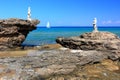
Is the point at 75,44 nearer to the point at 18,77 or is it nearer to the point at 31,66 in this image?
the point at 31,66

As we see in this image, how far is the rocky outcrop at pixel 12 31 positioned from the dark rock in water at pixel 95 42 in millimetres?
7697

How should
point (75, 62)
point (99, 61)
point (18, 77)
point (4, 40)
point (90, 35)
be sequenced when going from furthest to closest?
point (4, 40)
point (90, 35)
point (99, 61)
point (75, 62)
point (18, 77)

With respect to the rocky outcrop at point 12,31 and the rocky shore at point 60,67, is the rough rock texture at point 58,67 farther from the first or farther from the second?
the rocky outcrop at point 12,31

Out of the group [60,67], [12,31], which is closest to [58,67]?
[60,67]

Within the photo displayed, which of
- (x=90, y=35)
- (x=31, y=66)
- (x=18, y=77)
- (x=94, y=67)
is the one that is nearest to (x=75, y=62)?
(x=94, y=67)

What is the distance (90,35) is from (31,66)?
47.2 ft

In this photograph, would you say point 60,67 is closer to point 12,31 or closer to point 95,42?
point 95,42

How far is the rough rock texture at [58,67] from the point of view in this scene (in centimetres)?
2389

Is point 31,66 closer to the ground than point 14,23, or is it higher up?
closer to the ground

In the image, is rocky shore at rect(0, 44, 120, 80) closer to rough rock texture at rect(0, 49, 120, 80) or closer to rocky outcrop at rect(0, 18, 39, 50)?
rough rock texture at rect(0, 49, 120, 80)

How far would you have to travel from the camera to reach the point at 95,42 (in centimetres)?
3466

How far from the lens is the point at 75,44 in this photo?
121ft

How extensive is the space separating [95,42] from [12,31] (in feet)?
44.4

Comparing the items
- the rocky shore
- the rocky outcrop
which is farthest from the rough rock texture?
the rocky outcrop
